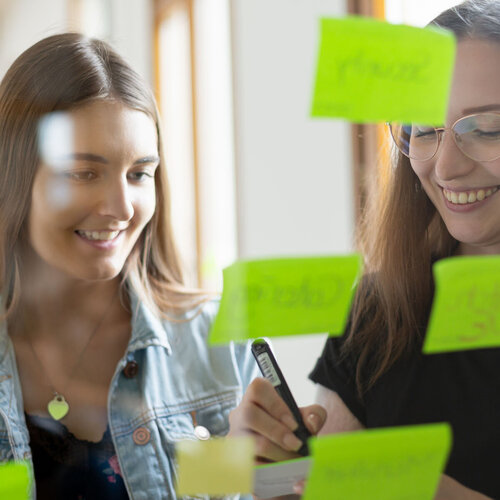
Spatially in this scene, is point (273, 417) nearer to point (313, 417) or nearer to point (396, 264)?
point (313, 417)

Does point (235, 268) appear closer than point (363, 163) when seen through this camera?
Yes

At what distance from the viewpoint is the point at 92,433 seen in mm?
527

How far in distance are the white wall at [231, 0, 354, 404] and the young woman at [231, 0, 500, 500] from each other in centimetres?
3

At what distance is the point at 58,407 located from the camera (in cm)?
52

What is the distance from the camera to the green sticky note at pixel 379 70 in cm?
39

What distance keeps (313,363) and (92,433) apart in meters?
0.19

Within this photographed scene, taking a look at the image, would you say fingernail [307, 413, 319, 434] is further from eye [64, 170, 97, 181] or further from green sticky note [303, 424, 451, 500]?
eye [64, 170, 97, 181]

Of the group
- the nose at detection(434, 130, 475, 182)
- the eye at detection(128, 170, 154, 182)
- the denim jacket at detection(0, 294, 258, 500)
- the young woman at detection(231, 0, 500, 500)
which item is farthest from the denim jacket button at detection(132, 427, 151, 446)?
the nose at detection(434, 130, 475, 182)

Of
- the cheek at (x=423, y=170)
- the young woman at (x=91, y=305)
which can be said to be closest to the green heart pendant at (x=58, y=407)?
the young woman at (x=91, y=305)

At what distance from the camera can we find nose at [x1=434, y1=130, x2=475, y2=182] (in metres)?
0.45

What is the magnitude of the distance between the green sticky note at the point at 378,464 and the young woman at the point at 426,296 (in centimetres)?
4

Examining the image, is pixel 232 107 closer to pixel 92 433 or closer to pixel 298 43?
pixel 298 43

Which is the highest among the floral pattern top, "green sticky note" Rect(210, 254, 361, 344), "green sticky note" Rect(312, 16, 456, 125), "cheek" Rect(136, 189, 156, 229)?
"green sticky note" Rect(312, 16, 456, 125)

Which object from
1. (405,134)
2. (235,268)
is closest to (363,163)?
(405,134)
